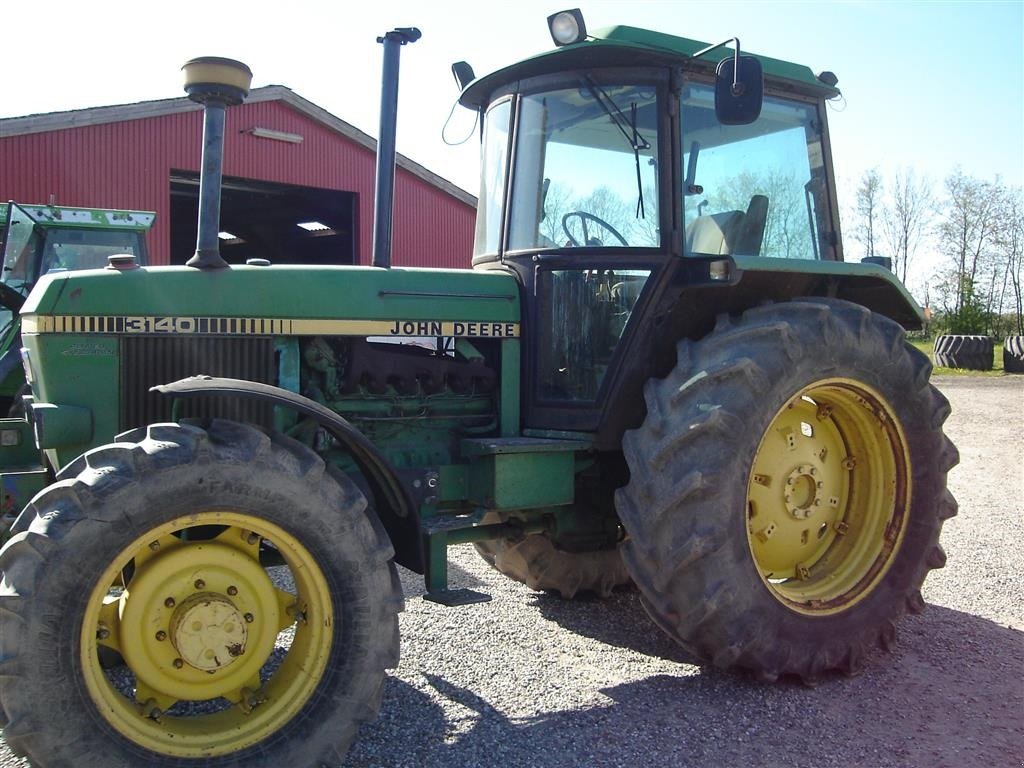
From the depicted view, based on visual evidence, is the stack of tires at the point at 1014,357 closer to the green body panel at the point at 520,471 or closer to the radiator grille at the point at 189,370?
the green body panel at the point at 520,471

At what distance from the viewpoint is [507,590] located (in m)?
5.54

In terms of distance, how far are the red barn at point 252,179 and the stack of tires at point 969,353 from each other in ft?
39.0

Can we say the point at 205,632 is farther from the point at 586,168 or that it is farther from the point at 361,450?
the point at 586,168

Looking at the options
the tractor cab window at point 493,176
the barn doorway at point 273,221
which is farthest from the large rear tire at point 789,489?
the barn doorway at point 273,221

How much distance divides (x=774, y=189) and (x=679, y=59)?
874 mm

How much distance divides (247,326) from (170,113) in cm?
1268

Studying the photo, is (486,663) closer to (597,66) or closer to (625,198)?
(625,198)

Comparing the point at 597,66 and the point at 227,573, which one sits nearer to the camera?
the point at 227,573

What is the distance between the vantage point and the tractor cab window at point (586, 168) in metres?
4.22

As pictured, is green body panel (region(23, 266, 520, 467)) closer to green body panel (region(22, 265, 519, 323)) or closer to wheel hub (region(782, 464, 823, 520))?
green body panel (region(22, 265, 519, 323))

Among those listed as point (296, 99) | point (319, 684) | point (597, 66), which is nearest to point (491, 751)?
point (319, 684)

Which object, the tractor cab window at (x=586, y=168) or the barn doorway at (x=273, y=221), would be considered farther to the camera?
the barn doorway at (x=273, y=221)

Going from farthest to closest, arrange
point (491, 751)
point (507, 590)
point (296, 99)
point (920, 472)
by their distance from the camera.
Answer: point (296, 99), point (507, 590), point (920, 472), point (491, 751)

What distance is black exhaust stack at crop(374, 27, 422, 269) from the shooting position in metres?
4.07
